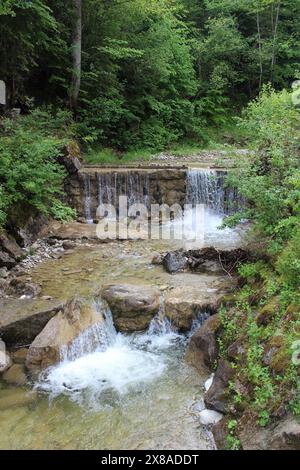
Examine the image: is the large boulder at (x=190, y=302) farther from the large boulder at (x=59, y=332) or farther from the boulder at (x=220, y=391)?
the boulder at (x=220, y=391)

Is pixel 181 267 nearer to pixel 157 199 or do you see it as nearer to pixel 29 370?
pixel 29 370

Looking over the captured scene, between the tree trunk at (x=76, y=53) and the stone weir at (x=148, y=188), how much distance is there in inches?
143

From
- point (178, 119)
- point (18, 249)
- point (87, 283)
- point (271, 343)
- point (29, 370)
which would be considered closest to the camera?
point (271, 343)

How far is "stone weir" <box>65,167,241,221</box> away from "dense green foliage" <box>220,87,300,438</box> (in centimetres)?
397

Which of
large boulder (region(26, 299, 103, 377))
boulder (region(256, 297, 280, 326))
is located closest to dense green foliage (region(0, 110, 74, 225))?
large boulder (region(26, 299, 103, 377))

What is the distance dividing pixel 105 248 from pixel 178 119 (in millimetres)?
10724

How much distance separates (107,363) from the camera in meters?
5.58

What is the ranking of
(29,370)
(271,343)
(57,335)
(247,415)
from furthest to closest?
(57,335) → (29,370) → (271,343) → (247,415)

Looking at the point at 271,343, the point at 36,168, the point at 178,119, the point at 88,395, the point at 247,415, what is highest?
the point at 178,119

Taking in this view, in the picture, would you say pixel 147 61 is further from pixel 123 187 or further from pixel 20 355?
pixel 20 355

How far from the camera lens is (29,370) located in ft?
17.4

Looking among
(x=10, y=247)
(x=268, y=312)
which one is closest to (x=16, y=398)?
(x=268, y=312)

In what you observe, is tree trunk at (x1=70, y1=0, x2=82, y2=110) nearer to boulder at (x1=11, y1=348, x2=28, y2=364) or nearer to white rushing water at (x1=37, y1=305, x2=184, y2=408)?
white rushing water at (x1=37, y1=305, x2=184, y2=408)
